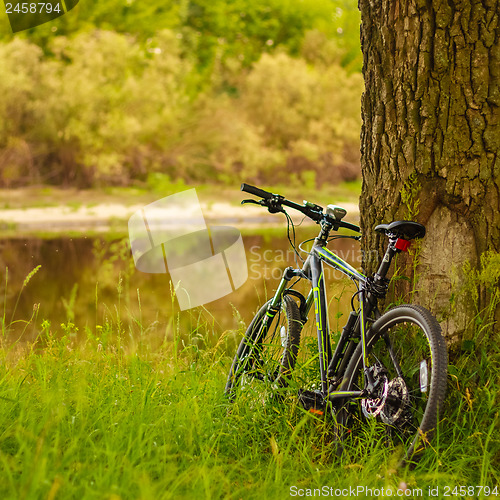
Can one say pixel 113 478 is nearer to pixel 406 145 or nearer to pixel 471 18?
pixel 406 145

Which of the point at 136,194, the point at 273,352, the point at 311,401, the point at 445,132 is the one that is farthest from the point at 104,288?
the point at 136,194

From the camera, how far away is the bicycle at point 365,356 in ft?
7.66

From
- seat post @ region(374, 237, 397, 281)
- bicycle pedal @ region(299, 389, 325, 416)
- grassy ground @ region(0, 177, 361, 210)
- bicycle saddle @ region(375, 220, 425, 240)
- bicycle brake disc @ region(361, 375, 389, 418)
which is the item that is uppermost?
bicycle saddle @ region(375, 220, 425, 240)

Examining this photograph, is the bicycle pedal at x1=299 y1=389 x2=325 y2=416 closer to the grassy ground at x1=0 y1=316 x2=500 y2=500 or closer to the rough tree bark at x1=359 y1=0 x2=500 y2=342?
the grassy ground at x1=0 y1=316 x2=500 y2=500

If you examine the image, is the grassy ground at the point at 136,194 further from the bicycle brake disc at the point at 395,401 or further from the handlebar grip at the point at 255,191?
the bicycle brake disc at the point at 395,401

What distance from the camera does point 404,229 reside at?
2486 mm

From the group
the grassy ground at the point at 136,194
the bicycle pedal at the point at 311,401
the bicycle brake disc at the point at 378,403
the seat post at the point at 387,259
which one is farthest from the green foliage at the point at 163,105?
the bicycle brake disc at the point at 378,403

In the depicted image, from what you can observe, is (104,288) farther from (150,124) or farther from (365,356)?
(150,124)

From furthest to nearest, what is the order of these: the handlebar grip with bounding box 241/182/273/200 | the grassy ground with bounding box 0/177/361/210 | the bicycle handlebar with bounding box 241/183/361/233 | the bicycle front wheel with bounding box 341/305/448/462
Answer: the grassy ground with bounding box 0/177/361/210, the bicycle handlebar with bounding box 241/183/361/233, the handlebar grip with bounding box 241/182/273/200, the bicycle front wheel with bounding box 341/305/448/462

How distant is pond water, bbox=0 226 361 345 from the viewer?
5.87 m

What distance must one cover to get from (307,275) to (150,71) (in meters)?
23.5

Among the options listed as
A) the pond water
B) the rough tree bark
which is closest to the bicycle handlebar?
the rough tree bark

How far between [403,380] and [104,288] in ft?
22.9

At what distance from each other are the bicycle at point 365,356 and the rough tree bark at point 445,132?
28cm
